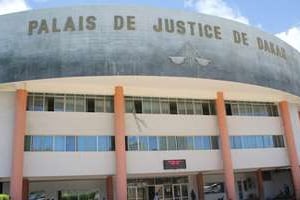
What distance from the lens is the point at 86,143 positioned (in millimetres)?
27766

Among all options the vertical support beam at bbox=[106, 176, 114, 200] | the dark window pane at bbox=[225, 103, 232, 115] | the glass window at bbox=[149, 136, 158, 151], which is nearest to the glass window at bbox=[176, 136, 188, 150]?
the glass window at bbox=[149, 136, 158, 151]

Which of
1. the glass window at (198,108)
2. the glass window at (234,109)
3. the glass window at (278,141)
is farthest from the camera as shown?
the glass window at (278,141)

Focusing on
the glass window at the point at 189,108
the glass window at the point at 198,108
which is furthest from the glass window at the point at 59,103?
the glass window at the point at 198,108

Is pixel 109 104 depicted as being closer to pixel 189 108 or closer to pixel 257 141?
pixel 189 108

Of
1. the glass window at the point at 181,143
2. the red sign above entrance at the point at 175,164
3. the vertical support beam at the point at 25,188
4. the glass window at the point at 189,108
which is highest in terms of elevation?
the glass window at the point at 189,108

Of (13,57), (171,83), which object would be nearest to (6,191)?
(13,57)

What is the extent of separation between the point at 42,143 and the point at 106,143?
4.60 m

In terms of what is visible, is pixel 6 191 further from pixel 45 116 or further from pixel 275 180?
pixel 275 180

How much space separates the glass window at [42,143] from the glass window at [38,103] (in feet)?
7.02

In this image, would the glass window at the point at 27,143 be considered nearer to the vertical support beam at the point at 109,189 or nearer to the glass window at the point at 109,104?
the glass window at the point at 109,104

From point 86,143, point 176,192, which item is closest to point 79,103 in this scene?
point 86,143

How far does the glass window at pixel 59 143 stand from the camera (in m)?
27.0

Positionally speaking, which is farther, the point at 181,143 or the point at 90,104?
the point at 181,143

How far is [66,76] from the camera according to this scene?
25.1 meters
